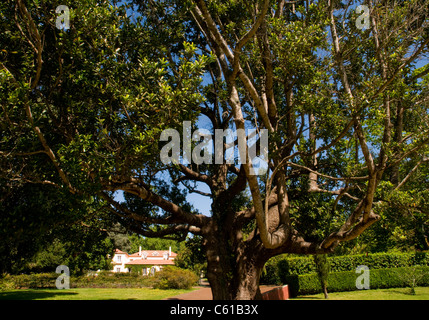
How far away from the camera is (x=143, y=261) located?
60.4 meters

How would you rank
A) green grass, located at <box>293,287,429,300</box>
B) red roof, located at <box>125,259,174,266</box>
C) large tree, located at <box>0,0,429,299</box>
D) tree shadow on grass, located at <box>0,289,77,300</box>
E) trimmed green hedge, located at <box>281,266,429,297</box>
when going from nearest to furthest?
large tree, located at <box>0,0,429,299</box>, green grass, located at <box>293,287,429,300</box>, tree shadow on grass, located at <box>0,289,77,300</box>, trimmed green hedge, located at <box>281,266,429,297</box>, red roof, located at <box>125,259,174,266</box>

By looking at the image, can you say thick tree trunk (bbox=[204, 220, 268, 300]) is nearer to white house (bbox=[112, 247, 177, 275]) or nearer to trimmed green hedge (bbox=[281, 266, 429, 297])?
trimmed green hedge (bbox=[281, 266, 429, 297])

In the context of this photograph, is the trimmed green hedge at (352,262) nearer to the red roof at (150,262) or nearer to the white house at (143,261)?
the white house at (143,261)

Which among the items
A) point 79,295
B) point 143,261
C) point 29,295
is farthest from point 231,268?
point 143,261

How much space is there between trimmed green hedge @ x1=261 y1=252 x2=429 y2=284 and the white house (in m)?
36.8

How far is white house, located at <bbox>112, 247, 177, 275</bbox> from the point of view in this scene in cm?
5832

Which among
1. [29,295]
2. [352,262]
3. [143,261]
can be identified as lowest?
[143,261]

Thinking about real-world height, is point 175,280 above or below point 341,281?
above

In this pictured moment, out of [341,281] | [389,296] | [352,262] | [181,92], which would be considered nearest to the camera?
[181,92]

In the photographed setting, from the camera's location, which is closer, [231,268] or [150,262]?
[231,268]

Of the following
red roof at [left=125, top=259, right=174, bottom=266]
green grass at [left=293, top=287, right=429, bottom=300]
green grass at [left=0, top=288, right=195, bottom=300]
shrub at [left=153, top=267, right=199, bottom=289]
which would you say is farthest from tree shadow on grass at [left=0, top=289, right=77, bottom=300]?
red roof at [left=125, top=259, right=174, bottom=266]

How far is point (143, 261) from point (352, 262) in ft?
146

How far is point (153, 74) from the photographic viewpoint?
6902 mm

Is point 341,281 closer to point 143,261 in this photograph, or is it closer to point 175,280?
point 175,280
